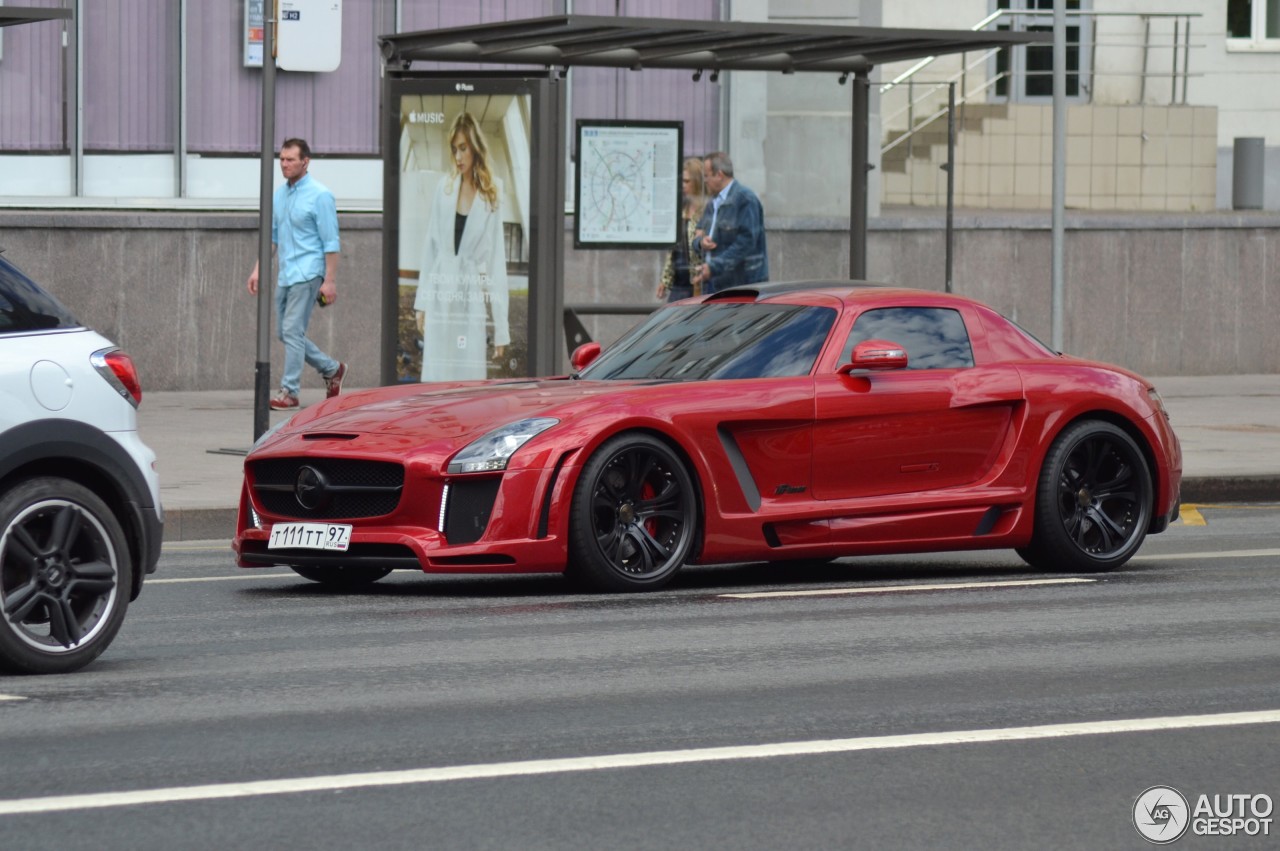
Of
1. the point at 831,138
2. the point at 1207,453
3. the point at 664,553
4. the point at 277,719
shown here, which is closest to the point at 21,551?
the point at 277,719

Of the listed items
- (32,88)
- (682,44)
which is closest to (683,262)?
(682,44)

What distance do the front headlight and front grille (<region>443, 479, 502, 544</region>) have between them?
0.06 metres

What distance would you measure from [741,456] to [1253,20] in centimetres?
2409

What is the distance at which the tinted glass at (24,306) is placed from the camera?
7633 millimetres

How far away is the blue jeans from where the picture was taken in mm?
16875

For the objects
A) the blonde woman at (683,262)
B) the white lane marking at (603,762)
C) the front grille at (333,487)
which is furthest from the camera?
the blonde woman at (683,262)

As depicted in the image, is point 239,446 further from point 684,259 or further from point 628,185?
point 684,259

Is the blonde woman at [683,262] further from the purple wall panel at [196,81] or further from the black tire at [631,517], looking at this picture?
the black tire at [631,517]

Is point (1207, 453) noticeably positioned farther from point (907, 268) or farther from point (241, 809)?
point (241, 809)

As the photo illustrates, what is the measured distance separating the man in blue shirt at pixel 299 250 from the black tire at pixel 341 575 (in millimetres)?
6434

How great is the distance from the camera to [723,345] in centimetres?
1090

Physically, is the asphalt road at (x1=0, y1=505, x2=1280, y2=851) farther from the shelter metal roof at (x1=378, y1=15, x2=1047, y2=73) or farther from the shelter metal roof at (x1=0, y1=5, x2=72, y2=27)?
the shelter metal roof at (x1=378, y1=15, x2=1047, y2=73)

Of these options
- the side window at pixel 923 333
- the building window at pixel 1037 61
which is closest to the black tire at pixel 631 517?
the side window at pixel 923 333

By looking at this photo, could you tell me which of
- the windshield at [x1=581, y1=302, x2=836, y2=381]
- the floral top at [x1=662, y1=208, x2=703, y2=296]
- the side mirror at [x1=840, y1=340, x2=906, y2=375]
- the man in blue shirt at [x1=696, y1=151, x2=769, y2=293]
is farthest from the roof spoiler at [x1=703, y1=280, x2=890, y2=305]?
the floral top at [x1=662, y1=208, x2=703, y2=296]
